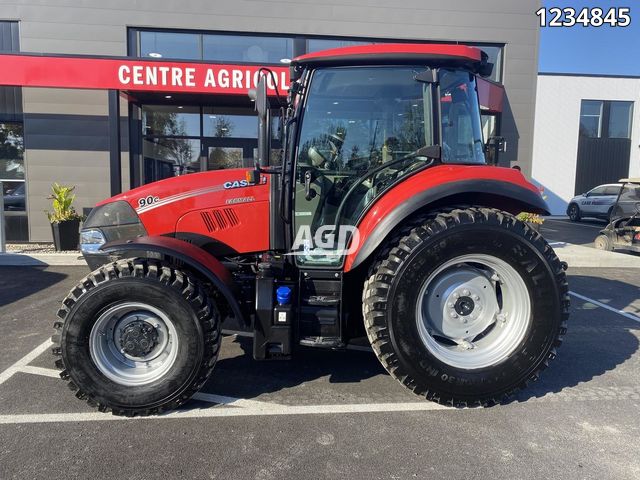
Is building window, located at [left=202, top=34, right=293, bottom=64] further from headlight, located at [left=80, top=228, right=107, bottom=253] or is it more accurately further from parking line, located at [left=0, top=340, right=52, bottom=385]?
parking line, located at [left=0, top=340, right=52, bottom=385]

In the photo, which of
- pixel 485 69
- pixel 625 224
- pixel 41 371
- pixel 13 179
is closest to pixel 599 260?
pixel 625 224

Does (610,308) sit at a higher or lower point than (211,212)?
lower

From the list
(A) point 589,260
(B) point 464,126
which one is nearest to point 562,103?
(A) point 589,260

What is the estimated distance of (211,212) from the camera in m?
3.60

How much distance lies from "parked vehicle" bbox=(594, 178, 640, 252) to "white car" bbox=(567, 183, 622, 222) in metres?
7.20

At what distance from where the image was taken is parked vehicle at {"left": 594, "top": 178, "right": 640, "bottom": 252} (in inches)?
395

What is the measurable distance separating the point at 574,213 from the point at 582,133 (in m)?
4.87

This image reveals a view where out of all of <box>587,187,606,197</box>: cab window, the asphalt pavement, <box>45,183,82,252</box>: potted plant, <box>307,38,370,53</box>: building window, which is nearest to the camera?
the asphalt pavement

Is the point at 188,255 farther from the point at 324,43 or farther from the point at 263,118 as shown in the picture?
the point at 324,43

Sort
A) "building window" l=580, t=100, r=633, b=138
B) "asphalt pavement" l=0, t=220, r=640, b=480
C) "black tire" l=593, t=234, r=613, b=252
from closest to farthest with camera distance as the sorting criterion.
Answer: "asphalt pavement" l=0, t=220, r=640, b=480, "black tire" l=593, t=234, r=613, b=252, "building window" l=580, t=100, r=633, b=138

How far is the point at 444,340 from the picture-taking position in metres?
3.41

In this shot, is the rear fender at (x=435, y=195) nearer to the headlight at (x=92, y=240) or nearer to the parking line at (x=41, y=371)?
the headlight at (x=92, y=240)

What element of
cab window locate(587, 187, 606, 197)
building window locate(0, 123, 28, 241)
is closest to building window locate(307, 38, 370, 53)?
building window locate(0, 123, 28, 241)

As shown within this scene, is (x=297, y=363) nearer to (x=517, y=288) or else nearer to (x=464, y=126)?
(x=517, y=288)
